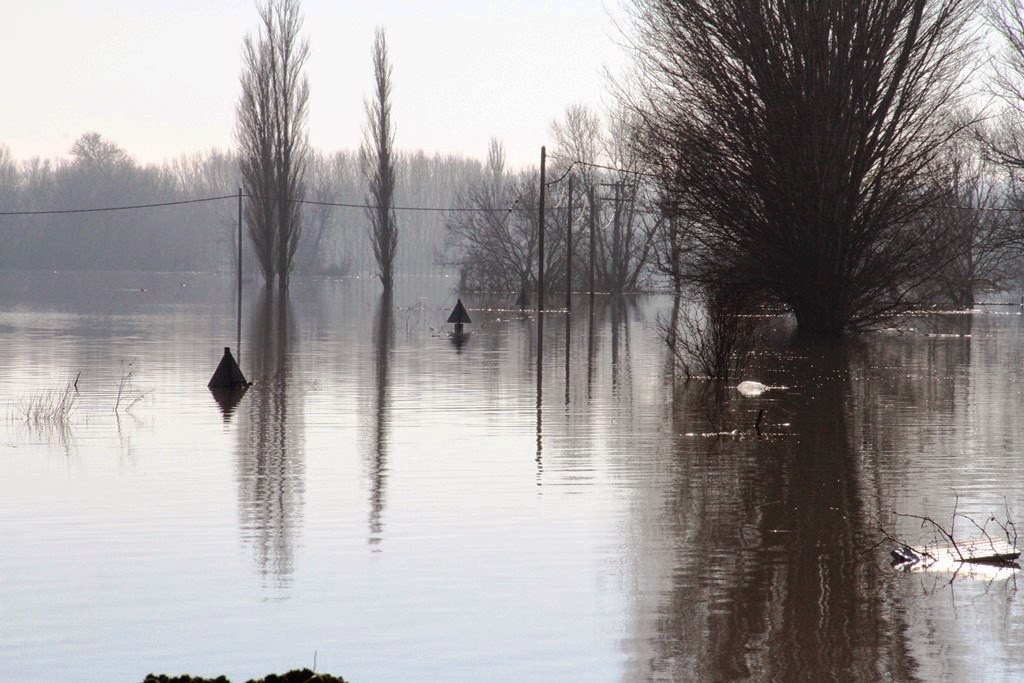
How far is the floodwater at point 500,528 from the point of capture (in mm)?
5328

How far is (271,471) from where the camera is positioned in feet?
32.7

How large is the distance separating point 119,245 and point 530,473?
5178 inches

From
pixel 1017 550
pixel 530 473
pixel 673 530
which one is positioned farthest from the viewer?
pixel 530 473

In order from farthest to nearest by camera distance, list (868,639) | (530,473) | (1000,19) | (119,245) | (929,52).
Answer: (119,245) → (1000,19) → (929,52) → (530,473) → (868,639)

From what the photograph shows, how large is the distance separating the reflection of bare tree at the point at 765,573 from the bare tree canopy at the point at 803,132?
48.3 feet

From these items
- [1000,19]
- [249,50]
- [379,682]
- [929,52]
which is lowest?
[379,682]

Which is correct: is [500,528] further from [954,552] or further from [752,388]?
[752,388]

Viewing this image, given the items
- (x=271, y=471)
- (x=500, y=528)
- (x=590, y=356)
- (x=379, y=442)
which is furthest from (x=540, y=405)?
(x=590, y=356)

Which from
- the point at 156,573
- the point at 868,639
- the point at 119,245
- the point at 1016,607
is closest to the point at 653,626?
the point at 868,639

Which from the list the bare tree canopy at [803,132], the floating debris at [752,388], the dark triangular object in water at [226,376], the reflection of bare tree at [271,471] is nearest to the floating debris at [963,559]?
the reflection of bare tree at [271,471]

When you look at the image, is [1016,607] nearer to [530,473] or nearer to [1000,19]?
[530,473]

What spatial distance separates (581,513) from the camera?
27.4ft

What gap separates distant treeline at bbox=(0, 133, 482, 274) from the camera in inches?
5079

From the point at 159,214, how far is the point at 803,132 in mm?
129870
